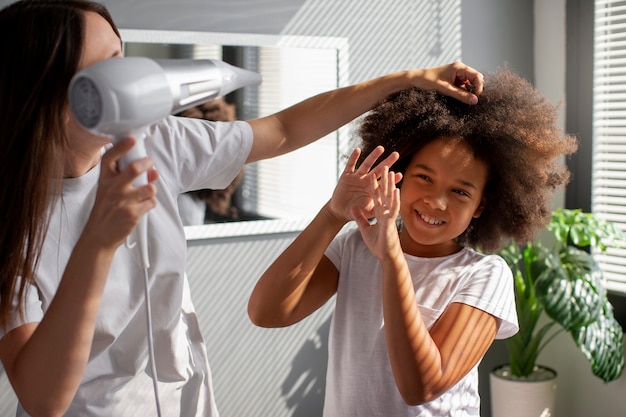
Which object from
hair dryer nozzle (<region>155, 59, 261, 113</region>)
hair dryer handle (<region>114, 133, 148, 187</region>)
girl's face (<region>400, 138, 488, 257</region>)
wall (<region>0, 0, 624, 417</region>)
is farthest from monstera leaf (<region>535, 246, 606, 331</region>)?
hair dryer handle (<region>114, 133, 148, 187</region>)

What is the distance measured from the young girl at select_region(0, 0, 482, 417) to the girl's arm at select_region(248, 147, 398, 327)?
15cm

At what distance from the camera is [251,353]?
9.63ft

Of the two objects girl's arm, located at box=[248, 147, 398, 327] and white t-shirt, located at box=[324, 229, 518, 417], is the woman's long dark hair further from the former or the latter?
white t-shirt, located at box=[324, 229, 518, 417]

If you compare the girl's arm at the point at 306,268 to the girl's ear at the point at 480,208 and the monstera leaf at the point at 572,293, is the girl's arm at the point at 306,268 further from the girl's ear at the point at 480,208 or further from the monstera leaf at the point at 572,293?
the monstera leaf at the point at 572,293

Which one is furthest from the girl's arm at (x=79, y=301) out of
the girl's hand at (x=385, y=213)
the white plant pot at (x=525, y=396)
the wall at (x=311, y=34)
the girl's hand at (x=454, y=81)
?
the white plant pot at (x=525, y=396)

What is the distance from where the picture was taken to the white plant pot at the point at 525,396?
3088 millimetres

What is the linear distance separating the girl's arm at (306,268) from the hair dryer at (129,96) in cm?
43

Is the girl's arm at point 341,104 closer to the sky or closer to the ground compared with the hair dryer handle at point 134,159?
closer to the sky

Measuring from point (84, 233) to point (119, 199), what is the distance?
65 mm

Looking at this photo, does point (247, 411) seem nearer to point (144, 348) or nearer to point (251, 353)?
point (251, 353)

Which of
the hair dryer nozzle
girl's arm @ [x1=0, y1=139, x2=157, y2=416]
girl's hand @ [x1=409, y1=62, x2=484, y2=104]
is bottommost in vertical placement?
girl's arm @ [x1=0, y1=139, x2=157, y2=416]

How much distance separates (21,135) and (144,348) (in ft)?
1.22

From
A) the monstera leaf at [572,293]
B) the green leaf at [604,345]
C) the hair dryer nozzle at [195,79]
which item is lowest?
the green leaf at [604,345]

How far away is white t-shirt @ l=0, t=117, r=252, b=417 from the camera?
1077 mm
